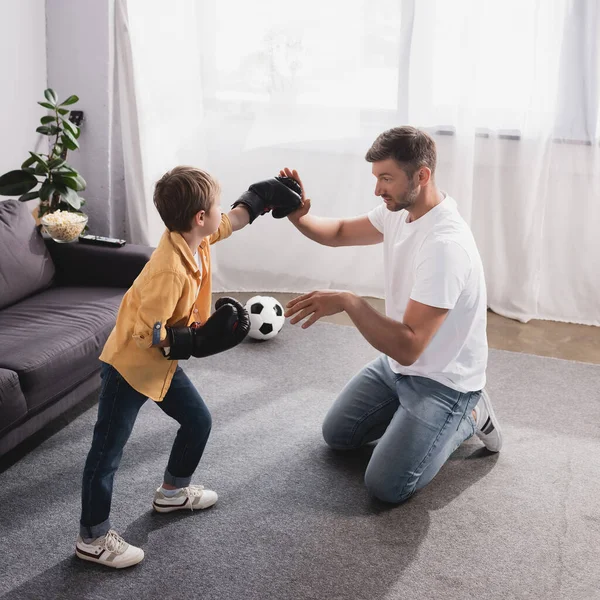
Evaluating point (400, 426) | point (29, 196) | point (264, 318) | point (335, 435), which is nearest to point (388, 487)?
point (400, 426)

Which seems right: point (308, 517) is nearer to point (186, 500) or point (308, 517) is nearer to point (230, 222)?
point (186, 500)

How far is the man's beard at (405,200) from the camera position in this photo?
2.32m

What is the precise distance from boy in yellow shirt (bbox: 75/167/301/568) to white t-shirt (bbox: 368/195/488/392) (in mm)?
580

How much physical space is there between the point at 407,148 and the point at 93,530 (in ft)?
4.58

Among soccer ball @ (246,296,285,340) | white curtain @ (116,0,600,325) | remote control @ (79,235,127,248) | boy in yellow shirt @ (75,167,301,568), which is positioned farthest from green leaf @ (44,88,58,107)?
boy in yellow shirt @ (75,167,301,568)

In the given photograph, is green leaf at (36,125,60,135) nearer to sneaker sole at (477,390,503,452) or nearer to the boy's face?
the boy's face

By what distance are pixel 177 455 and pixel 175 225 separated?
27.2 inches

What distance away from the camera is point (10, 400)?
2340 millimetres

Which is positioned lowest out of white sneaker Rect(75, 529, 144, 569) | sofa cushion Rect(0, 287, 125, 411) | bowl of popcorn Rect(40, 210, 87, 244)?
white sneaker Rect(75, 529, 144, 569)

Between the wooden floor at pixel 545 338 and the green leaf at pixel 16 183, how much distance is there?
1543 millimetres

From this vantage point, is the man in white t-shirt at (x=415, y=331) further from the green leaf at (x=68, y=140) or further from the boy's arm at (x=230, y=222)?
the green leaf at (x=68, y=140)

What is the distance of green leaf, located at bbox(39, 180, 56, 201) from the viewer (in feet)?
11.0

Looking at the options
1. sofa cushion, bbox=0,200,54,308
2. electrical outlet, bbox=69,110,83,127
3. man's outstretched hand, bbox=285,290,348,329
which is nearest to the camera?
man's outstretched hand, bbox=285,290,348,329

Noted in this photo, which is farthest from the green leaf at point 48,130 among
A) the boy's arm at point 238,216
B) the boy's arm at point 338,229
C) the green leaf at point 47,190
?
the boy's arm at point 238,216
